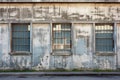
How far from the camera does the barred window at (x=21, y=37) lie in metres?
18.2

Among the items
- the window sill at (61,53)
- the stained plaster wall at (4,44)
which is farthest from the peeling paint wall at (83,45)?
the stained plaster wall at (4,44)

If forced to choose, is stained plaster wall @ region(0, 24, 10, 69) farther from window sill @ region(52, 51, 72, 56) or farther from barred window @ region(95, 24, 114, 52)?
barred window @ region(95, 24, 114, 52)

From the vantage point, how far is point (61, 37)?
18.2 metres

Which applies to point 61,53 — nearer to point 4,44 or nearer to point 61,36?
point 61,36

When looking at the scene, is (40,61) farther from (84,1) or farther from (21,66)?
(84,1)

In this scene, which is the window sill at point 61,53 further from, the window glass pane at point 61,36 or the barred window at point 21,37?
the barred window at point 21,37

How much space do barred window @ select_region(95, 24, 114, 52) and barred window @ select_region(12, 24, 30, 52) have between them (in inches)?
175

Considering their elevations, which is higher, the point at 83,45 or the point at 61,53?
the point at 83,45

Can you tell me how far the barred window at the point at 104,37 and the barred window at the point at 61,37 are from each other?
180 cm

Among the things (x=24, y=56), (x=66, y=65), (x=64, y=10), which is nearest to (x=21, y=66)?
(x=24, y=56)

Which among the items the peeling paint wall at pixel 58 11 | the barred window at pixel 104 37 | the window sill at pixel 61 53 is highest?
the peeling paint wall at pixel 58 11

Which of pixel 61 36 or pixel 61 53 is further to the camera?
pixel 61 36

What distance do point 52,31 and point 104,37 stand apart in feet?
11.0

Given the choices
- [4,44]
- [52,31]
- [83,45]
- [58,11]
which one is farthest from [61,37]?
[4,44]
